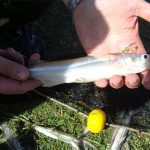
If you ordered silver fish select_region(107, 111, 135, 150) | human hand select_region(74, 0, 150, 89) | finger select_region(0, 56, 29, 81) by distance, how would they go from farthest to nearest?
silver fish select_region(107, 111, 135, 150) < human hand select_region(74, 0, 150, 89) < finger select_region(0, 56, 29, 81)

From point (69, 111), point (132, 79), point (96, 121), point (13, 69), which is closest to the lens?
point (13, 69)

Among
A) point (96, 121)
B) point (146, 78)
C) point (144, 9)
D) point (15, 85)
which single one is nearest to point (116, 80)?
point (146, 78)

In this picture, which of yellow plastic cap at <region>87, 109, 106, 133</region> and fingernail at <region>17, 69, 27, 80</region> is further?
yellow plastic cap at <region>87, 109, 106, 133</region>

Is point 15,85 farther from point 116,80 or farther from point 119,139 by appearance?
point 119,139

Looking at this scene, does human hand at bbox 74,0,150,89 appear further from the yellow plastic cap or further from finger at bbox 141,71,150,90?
the yellow plastic cap

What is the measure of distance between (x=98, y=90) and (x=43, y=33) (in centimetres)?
85

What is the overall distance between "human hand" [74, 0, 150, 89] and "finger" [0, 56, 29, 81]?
57 centimetres

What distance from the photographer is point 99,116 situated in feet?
A: 10.6

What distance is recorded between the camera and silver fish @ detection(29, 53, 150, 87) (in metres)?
2.92

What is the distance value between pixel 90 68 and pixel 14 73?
1.68 feet

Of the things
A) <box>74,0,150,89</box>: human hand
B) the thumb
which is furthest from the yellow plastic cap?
the thumb

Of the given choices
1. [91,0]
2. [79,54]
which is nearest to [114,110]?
[79,54]

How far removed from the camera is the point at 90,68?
295 centimetres

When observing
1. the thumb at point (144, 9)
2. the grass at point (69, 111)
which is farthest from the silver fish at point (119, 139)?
the thumb at point (144, 9)
